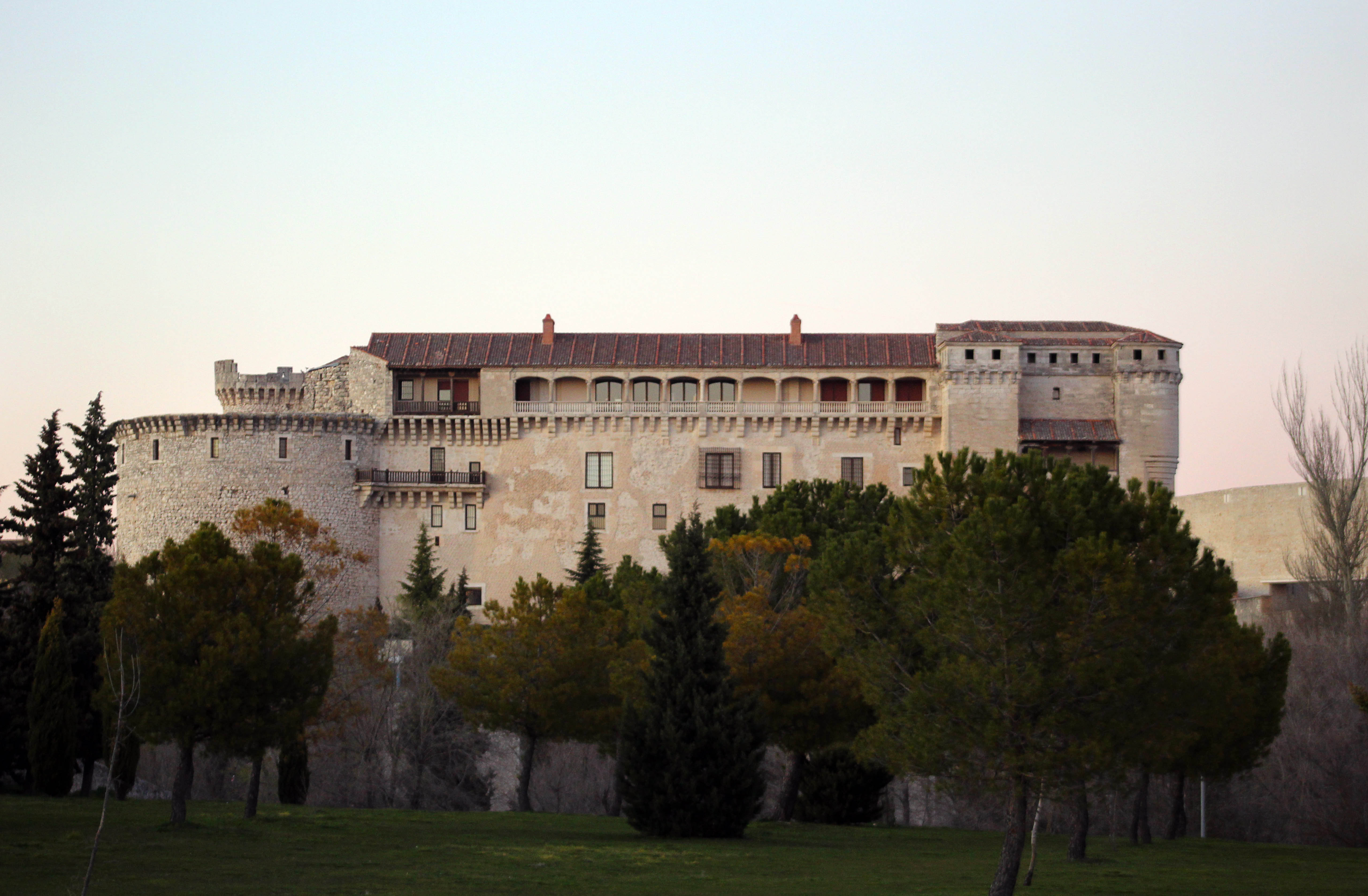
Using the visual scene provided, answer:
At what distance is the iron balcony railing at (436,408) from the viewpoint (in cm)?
Result: 6112

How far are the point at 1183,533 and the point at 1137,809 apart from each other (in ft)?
30.6

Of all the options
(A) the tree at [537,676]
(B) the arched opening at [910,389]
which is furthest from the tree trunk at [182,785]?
(B) the arched opening at [910,389]

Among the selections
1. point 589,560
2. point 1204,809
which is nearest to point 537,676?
point 1204,809

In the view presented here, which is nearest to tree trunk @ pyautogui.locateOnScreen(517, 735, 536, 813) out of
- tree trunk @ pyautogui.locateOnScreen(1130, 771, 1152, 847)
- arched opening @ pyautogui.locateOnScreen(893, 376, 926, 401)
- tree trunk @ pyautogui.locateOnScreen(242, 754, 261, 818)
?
tree trunk @ pyautogui.locateOnScreen(242, 754, 261, 818)

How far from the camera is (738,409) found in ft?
198

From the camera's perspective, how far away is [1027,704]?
19.0 m

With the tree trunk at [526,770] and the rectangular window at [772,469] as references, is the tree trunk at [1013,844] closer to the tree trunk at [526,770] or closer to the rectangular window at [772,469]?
the tree trunk at [526,770]

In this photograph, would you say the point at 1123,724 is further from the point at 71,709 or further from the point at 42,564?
the point at 42,564

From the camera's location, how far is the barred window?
5984 cm

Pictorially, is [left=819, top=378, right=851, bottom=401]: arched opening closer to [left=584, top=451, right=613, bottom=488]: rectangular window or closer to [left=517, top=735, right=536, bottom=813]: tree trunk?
[left=584, top=451, right=613, bottom=488]: rectangular window

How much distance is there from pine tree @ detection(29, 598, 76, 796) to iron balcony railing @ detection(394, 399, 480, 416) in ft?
97.4

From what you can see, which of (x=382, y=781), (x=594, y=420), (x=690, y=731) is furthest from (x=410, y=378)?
(x=690, y=731)

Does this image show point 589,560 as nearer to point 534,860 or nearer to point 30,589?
point 30,589

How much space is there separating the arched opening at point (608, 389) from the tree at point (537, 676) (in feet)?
84.2
